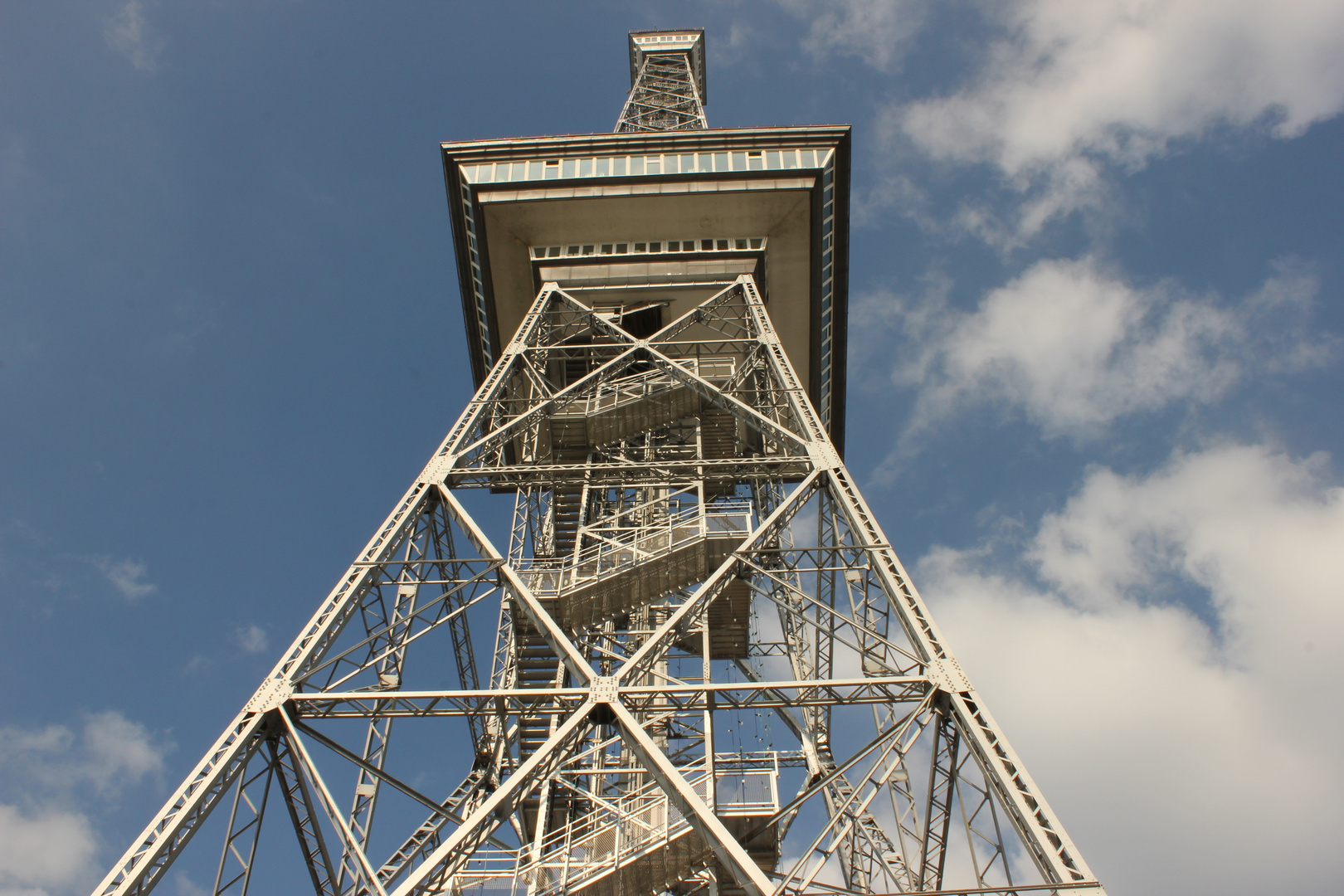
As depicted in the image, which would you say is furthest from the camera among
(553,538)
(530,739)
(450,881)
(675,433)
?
(675,433)

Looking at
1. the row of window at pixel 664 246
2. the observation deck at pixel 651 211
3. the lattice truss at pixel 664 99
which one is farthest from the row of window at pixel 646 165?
the lattice truss at pixel 664 99

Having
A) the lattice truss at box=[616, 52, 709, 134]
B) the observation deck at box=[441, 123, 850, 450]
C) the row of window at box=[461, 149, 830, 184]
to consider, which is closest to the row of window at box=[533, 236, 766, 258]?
the observation deck at box=[441, 123, 850, 450]

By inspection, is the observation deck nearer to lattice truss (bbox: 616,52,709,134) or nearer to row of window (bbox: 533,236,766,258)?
row of window (bbox: 533,236,766,258)

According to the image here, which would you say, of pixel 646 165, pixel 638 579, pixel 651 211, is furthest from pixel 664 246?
pixel 638 579

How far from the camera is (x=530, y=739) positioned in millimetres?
16359

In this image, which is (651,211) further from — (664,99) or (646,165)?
(664,99)

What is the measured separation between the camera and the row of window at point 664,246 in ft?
78.5

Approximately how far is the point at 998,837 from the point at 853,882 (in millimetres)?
6215

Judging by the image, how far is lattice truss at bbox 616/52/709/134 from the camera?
35.7 m

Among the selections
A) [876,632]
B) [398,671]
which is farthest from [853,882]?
[398,671]

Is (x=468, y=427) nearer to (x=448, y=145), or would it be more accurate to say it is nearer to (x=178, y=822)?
(x=178, y=822)

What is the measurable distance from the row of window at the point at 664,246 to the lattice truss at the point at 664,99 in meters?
11.2

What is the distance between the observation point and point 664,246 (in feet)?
78.9

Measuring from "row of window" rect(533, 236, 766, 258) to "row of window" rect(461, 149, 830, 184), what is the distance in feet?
5.86
